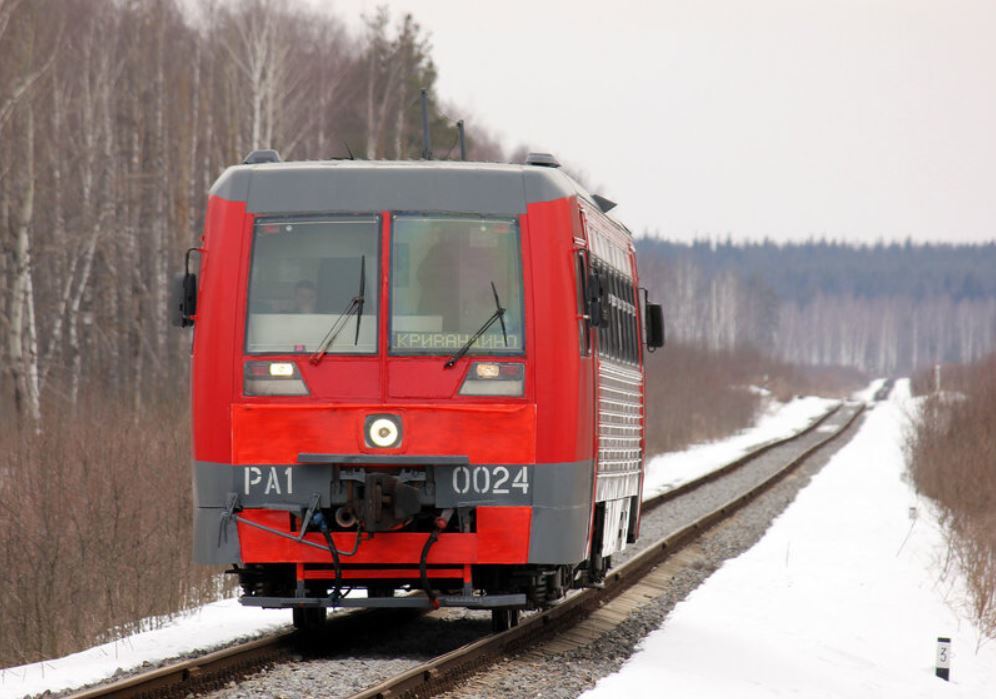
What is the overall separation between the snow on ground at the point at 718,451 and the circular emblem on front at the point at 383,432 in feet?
50.9

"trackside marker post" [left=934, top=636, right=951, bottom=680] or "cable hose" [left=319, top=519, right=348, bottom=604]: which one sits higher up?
"cable hose" [left=319, top=519, right=348, bottom=604]

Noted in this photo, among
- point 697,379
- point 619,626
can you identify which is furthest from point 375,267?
point 697,379

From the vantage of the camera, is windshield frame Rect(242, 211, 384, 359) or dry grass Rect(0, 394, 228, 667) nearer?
windshield frame Rect(242, 211, 384, 359)

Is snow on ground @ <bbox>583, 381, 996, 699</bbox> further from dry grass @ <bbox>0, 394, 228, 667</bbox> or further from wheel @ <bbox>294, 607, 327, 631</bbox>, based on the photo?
dry grass @ <bbox>0, 394, 228, 667</bbox>

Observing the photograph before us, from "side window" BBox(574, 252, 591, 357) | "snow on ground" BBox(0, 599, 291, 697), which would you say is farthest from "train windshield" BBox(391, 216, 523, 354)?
"snow on ground" BBox(0, 599, 291, 697)

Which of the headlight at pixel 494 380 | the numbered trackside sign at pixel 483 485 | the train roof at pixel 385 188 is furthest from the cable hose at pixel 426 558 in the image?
the train roof at pixel 385 188

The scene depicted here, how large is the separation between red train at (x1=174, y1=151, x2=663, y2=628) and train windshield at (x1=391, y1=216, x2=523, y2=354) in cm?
1

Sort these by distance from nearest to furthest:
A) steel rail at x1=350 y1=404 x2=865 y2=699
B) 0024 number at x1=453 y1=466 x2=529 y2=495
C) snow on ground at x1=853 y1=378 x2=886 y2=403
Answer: steel rail at x1=350 y1=404 x2=865 y2=699
0024 number at x1=453 y1=466 x2=529 y2=495
snow on ground at x1=853 y1=378 x2=886 y2=403

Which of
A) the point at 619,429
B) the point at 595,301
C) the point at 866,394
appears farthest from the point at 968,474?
the point at 866,394

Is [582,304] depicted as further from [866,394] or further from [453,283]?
[866,394]

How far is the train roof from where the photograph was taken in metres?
9.39

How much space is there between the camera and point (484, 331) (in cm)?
926

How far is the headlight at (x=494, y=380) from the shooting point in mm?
9180

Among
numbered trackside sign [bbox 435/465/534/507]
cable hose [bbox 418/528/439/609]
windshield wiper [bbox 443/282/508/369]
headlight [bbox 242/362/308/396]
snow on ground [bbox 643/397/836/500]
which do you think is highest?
windshield wiper [bbox 443/282/508/369]
